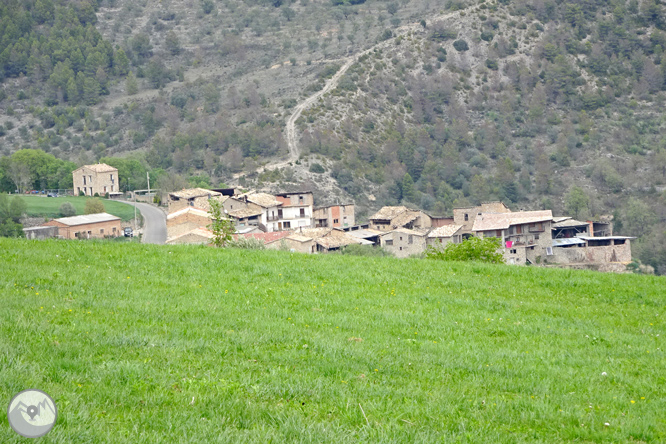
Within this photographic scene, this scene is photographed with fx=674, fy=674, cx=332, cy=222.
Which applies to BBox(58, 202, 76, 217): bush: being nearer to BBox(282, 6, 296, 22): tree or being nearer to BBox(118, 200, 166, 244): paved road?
BBox(118, 200, 166, 244): paved road

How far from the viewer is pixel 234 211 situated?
6794 cm

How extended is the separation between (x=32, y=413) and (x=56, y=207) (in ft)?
245

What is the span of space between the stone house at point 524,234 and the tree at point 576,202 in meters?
25.2

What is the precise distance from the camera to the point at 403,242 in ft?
209

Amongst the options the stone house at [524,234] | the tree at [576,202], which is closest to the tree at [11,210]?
the stone house at [524,234]

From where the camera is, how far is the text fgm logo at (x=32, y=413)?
3912 millimetres

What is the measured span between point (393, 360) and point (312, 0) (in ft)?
662

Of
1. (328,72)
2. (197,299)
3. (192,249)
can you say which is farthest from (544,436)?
(328,72)

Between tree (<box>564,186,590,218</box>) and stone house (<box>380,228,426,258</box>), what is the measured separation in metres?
26.6

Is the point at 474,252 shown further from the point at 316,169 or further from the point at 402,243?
the point at 316,169

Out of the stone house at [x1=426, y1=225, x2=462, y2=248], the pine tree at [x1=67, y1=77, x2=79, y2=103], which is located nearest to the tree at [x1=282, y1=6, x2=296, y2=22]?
the pine tree at [x1=67, y1=77, x2=79, y2=103]

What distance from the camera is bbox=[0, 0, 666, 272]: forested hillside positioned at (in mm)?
94000

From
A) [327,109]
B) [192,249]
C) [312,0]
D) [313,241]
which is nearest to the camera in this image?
[192,249]

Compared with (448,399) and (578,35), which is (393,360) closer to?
(448,399)
